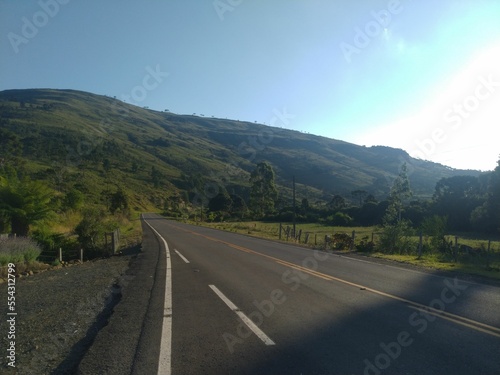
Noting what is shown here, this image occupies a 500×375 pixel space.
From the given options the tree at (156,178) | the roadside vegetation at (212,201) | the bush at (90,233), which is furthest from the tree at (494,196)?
the tree at (156,178)

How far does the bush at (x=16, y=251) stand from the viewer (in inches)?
600

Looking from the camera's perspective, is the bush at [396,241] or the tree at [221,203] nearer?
the bush at [396,241]

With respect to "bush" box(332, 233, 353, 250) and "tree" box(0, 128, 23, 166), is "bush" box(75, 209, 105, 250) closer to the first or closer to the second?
"bush" box(332, 233, 353, 250)

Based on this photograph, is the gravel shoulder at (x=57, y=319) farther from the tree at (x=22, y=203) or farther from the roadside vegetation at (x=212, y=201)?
the tree at (x=22, y=203)

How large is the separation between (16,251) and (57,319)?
1172 centimetres

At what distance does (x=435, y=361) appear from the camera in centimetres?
477

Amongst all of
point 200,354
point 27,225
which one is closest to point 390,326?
point 200,354

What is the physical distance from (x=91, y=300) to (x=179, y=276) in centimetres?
330

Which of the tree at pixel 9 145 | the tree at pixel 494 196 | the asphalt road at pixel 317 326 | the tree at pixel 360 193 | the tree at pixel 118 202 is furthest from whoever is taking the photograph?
the tree at pixel 360 193

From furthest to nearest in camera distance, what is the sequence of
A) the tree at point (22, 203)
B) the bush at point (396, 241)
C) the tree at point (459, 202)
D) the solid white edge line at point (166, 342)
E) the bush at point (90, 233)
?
1. the tree at point (459, 202)
2. the bush at point (90, 233)
3. the bush at point (396, 241)
4. the tree at point (22, 203)
5. the solid white edge line at point (166, 342)

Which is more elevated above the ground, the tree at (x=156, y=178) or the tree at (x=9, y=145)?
the tree at (x=9, y=145)

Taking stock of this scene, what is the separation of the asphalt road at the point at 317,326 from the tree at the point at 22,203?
1491 cm

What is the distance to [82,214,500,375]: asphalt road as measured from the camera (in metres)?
4.64

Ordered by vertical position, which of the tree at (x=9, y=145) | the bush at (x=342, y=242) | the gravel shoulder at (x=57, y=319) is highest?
the tree at (x=9, y=145)
